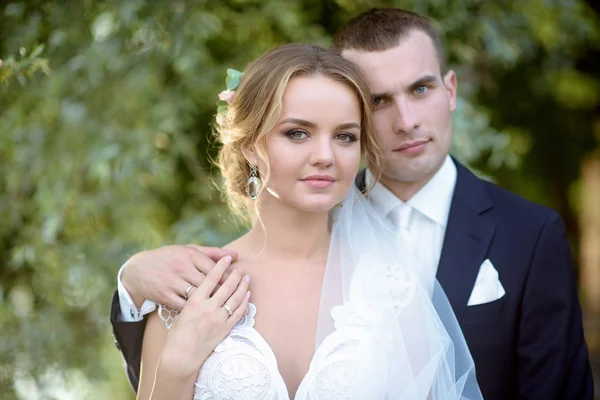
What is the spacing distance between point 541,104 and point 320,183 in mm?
5074

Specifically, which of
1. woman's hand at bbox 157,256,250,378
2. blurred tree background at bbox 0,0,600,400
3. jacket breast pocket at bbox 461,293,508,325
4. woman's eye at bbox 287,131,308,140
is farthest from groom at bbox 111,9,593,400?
blurred tree background at bbox 0,0,600,400

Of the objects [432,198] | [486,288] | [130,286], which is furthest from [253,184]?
[486,288]

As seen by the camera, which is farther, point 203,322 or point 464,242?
point 464,242

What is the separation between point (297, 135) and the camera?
2.27m

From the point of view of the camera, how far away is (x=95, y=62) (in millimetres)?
3410

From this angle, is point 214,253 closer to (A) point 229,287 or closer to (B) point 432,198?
(A) point 229,287

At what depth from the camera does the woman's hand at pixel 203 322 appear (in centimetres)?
216

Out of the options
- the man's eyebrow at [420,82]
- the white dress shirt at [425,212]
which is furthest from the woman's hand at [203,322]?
the man's eyebrow at [420,82]

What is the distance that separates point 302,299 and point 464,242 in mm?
721

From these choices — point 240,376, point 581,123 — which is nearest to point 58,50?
point 240,376

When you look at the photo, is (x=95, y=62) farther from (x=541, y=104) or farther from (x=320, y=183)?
(x=541, y=104)

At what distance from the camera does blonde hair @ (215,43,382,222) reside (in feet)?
7.43

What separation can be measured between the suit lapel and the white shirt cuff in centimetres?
113

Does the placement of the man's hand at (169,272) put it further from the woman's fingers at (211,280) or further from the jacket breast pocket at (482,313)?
the jacket breast pocket at (482,313)
